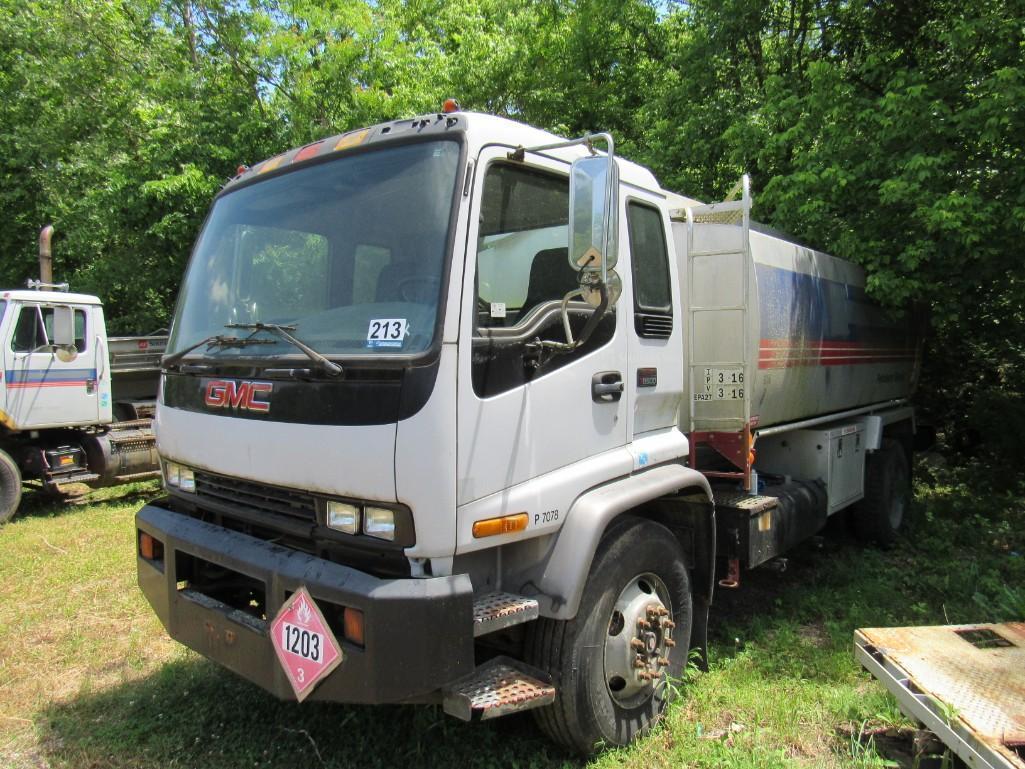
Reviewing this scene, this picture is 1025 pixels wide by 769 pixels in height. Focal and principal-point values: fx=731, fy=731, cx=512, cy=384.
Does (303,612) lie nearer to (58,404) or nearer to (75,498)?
(58,404)

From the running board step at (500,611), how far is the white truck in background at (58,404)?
7.29 metres

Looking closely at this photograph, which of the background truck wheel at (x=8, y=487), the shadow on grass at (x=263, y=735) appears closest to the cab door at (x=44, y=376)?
the background truck wheel at (x=8, y=487)

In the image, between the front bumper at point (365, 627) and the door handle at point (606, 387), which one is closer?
the front bumper at point (365, 627)

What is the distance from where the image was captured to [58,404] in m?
8.53

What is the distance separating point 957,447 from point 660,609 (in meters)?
9.11

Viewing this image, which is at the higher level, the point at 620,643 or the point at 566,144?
the point at 566,144

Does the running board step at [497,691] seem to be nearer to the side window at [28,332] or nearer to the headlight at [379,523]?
the headlight at [379,523]

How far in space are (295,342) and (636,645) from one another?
192 centimetres

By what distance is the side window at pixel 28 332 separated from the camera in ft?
26.7

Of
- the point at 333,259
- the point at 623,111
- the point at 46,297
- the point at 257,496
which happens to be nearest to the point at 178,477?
the point at 257,496

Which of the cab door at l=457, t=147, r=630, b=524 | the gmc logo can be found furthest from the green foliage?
the gmc logo

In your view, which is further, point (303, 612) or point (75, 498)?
point (75, 498)

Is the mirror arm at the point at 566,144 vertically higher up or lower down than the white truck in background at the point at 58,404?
higher up

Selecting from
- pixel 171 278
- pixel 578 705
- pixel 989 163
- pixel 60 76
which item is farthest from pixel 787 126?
pixel 60 76
